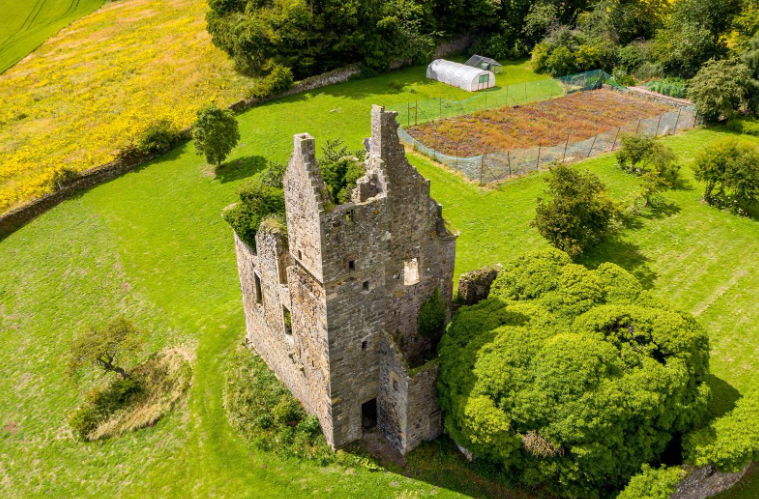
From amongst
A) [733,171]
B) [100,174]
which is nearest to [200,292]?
[100,174]

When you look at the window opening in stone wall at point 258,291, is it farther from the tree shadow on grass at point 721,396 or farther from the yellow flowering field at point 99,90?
the yellow flowering field at point 99,90

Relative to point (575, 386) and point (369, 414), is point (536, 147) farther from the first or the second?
point (575, 386)

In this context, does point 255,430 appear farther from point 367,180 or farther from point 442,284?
point 367,180

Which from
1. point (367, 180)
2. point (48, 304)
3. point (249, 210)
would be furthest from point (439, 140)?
point (48, 304)

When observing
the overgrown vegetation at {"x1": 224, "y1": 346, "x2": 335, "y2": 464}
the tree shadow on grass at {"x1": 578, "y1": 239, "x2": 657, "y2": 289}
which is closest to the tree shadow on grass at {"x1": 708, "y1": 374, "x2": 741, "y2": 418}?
the tree shadow on grass at {"x1": 578, "y1": 239, "x2": 657, "y2": 289}

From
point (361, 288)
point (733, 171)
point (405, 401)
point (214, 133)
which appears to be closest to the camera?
point (361, 288)

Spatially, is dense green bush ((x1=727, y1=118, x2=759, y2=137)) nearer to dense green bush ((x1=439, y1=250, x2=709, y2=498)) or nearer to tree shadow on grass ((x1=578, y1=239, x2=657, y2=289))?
tree shadow on grass ((x1=578, y1=239, x2=657, y2=289))
